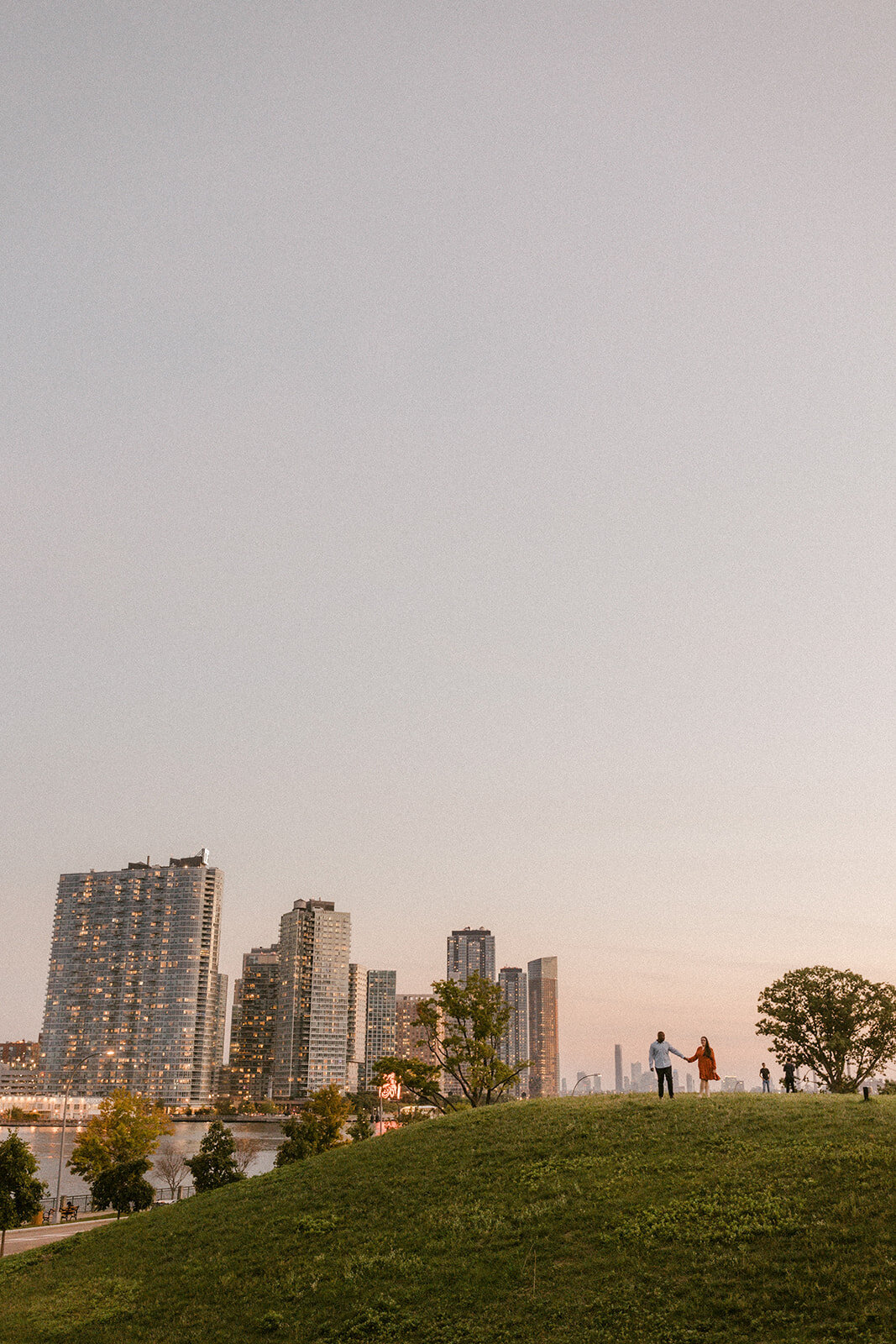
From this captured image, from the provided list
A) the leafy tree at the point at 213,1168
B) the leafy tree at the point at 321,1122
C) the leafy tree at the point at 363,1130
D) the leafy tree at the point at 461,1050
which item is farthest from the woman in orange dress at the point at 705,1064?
the leafy tree at the point at 363,1130

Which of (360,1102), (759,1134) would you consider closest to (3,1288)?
(759,1134)

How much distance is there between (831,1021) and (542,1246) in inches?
2061

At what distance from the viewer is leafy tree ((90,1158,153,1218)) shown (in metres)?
48.2

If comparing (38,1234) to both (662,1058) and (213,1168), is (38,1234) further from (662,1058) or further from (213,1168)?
(662,1058)

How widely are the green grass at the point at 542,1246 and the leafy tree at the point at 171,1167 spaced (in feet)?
231

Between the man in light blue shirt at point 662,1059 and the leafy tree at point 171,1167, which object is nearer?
the man in light blue shirt at point 662,1059

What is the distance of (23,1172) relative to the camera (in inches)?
1476

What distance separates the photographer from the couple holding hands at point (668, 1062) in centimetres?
2825

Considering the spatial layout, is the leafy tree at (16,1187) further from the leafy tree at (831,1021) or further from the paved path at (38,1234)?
the leafy tree at (831,1021)

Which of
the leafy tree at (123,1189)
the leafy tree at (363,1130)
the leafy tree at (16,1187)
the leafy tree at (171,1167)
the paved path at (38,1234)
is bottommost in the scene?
the leafy tree at (171,1167)

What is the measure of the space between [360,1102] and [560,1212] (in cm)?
18734

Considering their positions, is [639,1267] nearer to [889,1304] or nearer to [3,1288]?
[889,1304]

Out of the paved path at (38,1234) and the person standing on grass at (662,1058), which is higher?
the person standing on grass at (662,1058)

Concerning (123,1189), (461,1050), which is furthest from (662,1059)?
(123,1189)
